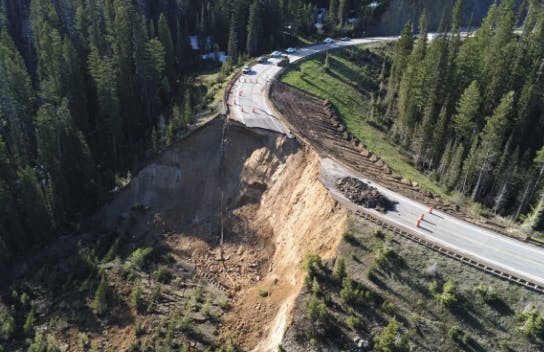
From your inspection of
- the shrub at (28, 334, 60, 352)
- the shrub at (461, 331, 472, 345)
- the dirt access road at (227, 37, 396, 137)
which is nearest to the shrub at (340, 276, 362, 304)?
the shrub at (461, 331, 472, 345)

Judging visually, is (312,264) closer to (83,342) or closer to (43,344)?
(83,342)

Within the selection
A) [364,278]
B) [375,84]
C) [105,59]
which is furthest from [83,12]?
[364,278]

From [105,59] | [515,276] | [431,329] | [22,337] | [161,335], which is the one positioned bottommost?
[22,337]

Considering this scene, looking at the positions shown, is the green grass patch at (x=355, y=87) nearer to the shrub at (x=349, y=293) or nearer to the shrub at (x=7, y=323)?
the shrub at (x=349, y=293)

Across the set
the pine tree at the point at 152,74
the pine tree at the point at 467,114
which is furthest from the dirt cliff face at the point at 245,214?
the pine tree at the point at 152,74

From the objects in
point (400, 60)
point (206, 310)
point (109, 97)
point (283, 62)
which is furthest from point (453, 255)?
point (109, 97)

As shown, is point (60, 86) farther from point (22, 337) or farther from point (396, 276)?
point (396, 276)
